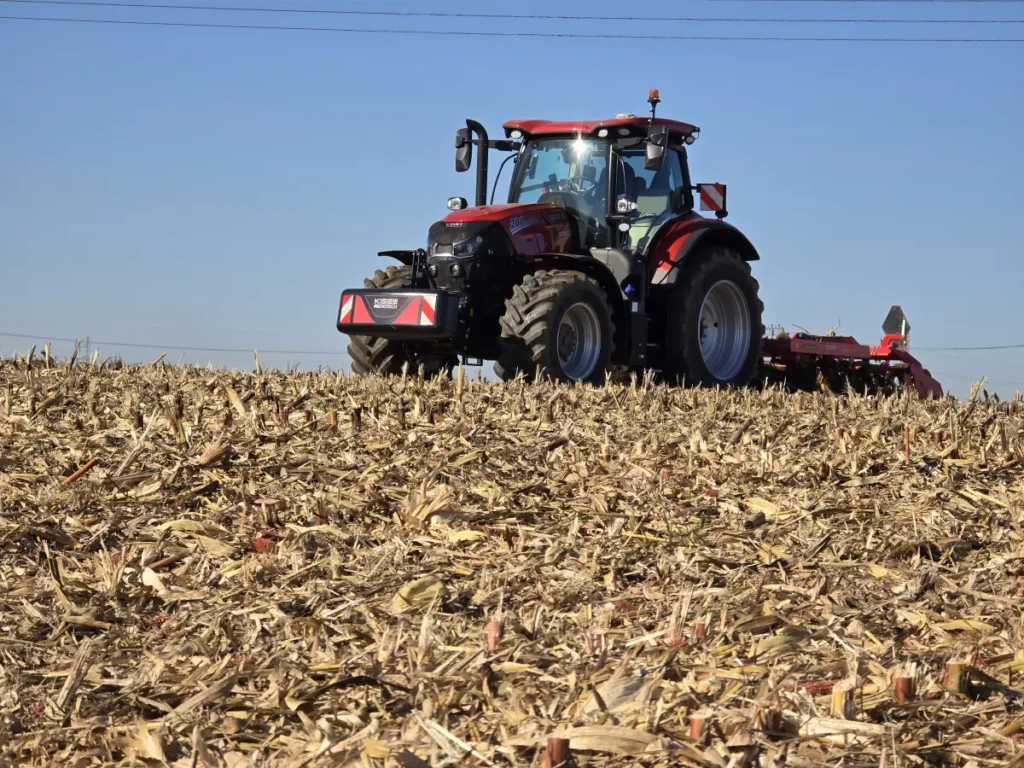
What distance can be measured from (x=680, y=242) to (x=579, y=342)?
4.68 feet

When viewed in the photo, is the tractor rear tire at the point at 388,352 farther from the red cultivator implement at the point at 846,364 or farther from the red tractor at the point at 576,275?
the red cultivator implement at the point at 846,364

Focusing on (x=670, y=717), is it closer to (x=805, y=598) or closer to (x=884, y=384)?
(x=805, y=598)

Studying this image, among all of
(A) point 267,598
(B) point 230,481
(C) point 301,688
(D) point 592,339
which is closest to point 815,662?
(C) point 301,688

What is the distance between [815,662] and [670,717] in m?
0.53

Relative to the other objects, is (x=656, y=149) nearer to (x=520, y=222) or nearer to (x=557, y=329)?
(x=520, y=222)

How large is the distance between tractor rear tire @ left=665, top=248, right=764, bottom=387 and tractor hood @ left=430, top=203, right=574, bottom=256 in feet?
3.59

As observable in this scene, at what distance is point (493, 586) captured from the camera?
11.5ft

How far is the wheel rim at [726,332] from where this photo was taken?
36.0 feet

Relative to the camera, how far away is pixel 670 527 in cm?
406

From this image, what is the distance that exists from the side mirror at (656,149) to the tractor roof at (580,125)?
0.36 m

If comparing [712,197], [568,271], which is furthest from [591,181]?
[712,197]

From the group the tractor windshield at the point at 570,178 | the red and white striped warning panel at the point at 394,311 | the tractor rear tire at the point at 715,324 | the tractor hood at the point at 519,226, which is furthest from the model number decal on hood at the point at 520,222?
the tractor rear tire at the point at 715,324

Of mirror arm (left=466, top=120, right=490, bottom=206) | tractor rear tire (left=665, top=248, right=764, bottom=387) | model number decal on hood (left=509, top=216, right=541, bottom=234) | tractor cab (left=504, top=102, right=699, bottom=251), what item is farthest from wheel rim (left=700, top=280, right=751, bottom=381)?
mirror arm (left=466, top=120, right=490, bottom=206)

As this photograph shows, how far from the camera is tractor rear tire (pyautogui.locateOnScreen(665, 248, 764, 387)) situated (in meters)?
10.1
